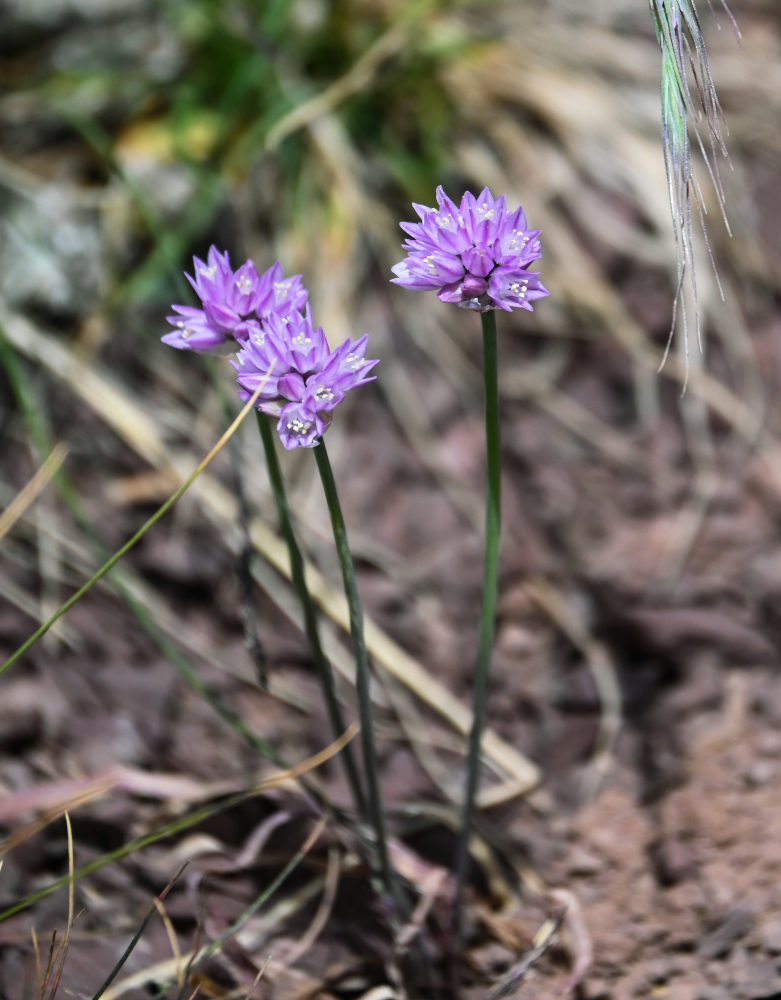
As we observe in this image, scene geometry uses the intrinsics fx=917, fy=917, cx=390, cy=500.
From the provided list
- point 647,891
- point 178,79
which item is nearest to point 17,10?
point 178,79

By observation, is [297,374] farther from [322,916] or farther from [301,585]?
[322,916]

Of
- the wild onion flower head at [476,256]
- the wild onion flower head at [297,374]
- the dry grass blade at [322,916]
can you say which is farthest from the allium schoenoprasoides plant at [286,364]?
the dry grass blade at [322,916]

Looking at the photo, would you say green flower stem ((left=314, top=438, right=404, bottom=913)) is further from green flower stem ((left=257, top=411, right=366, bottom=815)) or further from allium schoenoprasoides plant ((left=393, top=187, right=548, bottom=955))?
allium schoenoprasoides plant ((left=393, top=187, right=548, bottom=955))

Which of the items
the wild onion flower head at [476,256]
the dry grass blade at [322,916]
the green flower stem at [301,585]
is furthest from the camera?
the dry grass blade at [322,916]

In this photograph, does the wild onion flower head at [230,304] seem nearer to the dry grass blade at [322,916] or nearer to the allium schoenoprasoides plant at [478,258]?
the allium schoenoprasoides plant at [478,258]

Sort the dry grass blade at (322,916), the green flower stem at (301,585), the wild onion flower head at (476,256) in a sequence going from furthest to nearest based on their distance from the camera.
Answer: the dry grass blade at (322,916), the green flower stem at (301,585), the wild onion flower head at (476,256)

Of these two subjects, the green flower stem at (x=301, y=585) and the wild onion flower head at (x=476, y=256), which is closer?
the wild onion flower head at (x=476, y=256)

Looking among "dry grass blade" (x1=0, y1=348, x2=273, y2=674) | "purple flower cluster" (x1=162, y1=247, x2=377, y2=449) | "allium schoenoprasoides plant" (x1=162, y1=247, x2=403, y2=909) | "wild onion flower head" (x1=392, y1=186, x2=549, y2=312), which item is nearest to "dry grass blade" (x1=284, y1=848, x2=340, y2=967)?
"allium schoenoprasoides plant" (x1=162, y1=247, x2=403, y2=909)

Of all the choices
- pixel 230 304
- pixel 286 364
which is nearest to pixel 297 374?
pixel 286 364
